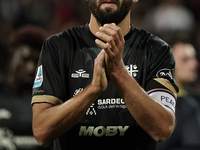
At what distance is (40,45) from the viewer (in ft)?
16.9

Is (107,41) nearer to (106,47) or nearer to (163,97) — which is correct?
(106,47)

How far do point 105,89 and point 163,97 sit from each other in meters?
0.37

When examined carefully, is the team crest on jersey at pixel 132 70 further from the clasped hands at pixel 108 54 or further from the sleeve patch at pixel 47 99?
the sleeve patch at pixel 47 99

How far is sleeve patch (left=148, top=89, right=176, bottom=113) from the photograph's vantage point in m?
2.54

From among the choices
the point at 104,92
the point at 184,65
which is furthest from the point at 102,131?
the point at 184,65

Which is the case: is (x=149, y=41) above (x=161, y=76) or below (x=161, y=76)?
above

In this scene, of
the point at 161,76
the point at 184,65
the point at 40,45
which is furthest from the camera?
the point at 184,65

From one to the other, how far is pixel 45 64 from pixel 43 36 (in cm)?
263

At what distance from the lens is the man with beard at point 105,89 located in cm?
238

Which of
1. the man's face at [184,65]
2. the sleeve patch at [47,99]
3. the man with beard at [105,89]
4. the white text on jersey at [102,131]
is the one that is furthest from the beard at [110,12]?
the man's face at [184,65]

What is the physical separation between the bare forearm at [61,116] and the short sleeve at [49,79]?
0.11m

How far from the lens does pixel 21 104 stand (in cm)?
464

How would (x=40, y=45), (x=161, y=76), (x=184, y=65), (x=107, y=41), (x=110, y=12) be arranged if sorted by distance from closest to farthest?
(x=107, y=41), (x=110, y=12), (x=161, y=76), (x=40, y=45), (x=184, y=65)

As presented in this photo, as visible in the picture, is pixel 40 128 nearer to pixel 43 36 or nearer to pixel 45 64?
pixel 45 64
